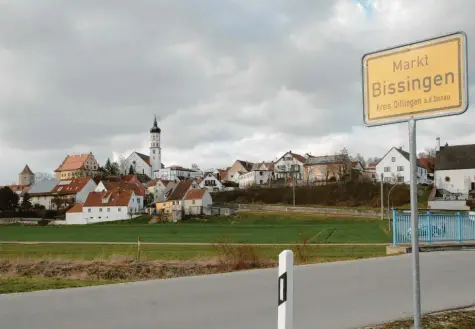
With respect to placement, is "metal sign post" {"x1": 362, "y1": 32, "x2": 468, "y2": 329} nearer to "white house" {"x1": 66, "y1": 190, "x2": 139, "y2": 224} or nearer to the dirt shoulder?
the dirt shoulder

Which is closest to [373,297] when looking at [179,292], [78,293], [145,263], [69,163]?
[179,292]

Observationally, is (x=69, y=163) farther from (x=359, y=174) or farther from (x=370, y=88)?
(x=370, y=88)

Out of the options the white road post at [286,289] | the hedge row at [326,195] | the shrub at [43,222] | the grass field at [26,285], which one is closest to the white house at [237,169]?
the hedge row at [326,195]

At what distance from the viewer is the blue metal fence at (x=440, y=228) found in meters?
19.1

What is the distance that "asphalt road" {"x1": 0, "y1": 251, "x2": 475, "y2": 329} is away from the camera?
294 inches

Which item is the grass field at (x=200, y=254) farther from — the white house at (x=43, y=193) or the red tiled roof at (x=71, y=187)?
the white house at (x=43, y=193)

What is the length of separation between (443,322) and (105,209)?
333ft

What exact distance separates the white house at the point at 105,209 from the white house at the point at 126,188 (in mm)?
3340

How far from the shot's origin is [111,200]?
341 ft

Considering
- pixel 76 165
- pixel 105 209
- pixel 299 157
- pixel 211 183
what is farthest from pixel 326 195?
pixel 76 165

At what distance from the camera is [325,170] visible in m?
124

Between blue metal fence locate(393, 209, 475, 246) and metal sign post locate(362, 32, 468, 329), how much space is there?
15.3 meters

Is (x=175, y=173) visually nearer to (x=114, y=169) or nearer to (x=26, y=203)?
(x=114, y=169)

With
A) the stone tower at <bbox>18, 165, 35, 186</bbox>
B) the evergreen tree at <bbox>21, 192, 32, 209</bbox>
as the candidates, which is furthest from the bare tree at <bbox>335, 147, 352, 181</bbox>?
the stone tower at <bbox>18, 165, 35, 186</bbox>
